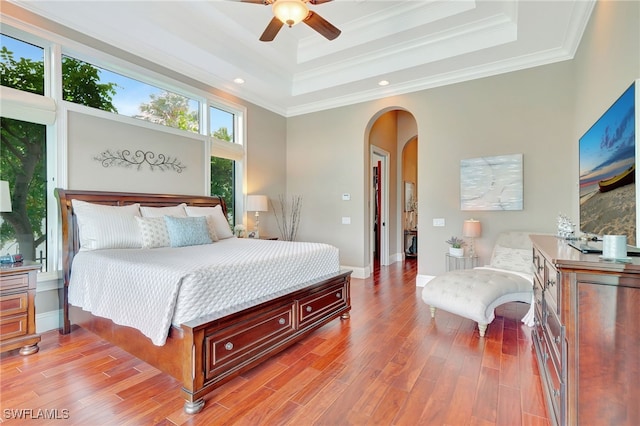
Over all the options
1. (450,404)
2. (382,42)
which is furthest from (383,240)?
(450,404)

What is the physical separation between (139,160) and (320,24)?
2596 millimetres

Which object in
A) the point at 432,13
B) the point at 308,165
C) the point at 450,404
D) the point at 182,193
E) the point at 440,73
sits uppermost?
the point at 432,13

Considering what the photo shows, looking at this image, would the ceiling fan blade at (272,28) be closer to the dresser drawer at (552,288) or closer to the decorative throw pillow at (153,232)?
the decorative throw pillow at (153,232)

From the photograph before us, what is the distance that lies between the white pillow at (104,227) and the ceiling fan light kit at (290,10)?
7.91ft

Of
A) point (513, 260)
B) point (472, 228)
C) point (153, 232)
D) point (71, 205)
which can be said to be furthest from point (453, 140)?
point (71, 205)

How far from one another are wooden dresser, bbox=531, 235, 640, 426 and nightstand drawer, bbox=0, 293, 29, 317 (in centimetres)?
367

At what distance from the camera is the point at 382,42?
4043mm

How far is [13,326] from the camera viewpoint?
8.05ft

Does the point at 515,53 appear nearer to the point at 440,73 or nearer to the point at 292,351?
the point at 440,73

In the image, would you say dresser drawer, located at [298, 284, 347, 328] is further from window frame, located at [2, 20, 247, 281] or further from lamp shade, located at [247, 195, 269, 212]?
window frame, located at [2, 20, 247, 281]

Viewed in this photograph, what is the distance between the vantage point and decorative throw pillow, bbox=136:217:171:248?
3127 millimetres

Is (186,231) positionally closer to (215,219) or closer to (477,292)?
(215,219)

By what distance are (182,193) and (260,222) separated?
1.55 meters

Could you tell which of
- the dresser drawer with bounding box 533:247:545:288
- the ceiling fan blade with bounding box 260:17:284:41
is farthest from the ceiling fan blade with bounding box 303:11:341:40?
the dresser drawer with bounding box 533:247:545:288
